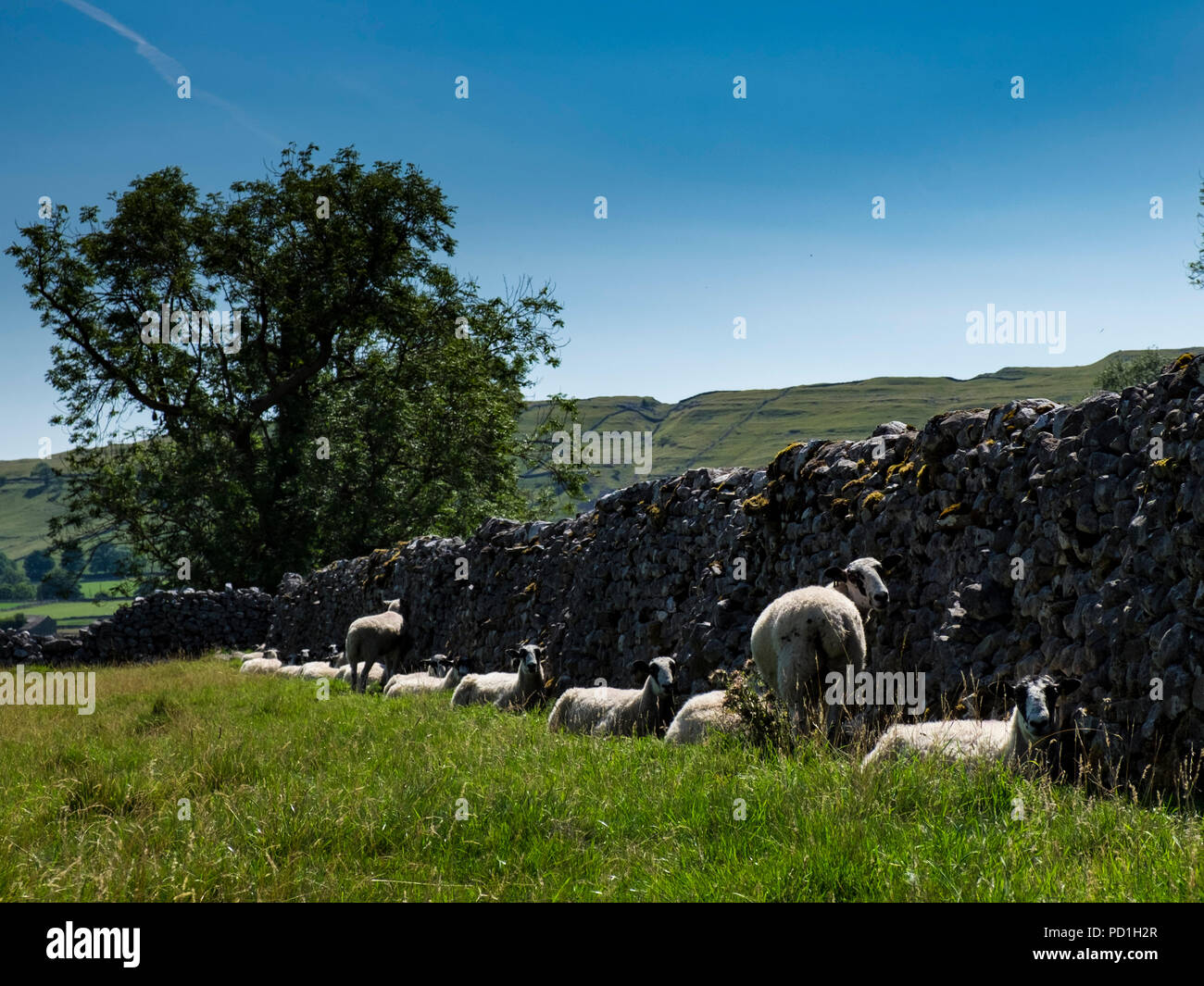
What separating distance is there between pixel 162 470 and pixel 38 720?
950 inches

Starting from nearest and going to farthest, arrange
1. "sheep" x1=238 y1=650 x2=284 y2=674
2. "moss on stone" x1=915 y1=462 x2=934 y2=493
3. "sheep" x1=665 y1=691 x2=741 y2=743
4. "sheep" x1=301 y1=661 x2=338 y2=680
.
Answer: "sheep" x1=665 y1=691 x2=741 y2=743
"moss on stone" x1=915 y1=462 x2=934 y2=493
"sheep" x1=301 y1=661 x2=338 y2=680
"sheep" x1=238 y1=650 x2=284 y2=674

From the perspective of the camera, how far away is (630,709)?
31.4 ft

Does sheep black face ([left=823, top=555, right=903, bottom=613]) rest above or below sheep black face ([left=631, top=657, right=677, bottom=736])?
above

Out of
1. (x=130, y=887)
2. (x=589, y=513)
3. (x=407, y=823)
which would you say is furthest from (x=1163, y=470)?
(x=589, y=513)

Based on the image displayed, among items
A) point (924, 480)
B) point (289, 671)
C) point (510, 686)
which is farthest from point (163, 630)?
point (924, 480)

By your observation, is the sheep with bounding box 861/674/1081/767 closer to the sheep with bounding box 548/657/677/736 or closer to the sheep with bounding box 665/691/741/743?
the sheep with bounding box 665/691/741/743

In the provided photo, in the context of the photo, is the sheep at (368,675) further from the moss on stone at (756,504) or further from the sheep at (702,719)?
the sheep at (702,719)

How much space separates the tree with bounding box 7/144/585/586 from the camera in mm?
33219

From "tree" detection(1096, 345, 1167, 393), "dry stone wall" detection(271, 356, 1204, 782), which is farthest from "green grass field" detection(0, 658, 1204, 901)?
"tree" detection(1096, 345, 1167, 393)

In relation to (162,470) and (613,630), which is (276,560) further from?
(613,630)

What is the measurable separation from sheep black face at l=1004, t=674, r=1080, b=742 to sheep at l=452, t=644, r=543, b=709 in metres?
7.70

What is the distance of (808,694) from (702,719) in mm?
1069

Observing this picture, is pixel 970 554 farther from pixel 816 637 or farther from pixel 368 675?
pixel 368 675
